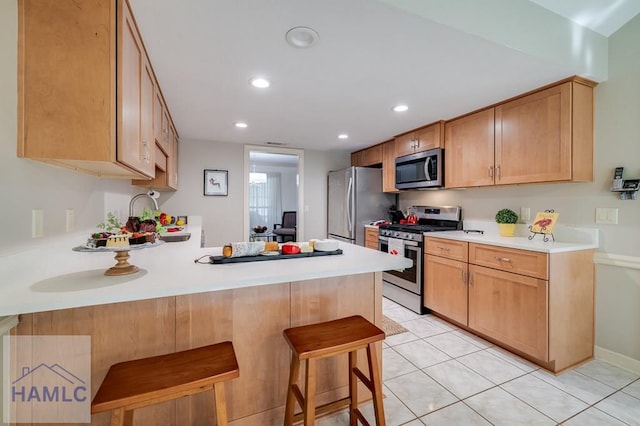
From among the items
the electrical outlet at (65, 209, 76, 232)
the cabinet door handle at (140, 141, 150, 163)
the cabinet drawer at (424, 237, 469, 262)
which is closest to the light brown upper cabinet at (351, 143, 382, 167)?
the cabinet drawer at (424, 237, 469, 262)

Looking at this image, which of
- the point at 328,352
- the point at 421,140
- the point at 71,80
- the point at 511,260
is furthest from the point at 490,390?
the point at 71,80

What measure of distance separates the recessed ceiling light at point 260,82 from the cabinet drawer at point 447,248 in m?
2.19

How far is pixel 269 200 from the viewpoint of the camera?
8.05 metres

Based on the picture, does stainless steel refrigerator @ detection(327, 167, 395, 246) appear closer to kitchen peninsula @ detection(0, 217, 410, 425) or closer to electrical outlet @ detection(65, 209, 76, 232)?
kitchen peninsula @ detection(0, 217, 410, 425)

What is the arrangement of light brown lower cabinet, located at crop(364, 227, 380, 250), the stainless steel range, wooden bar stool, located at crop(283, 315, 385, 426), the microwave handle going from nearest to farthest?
wooden bar stool, located at crop(283, 315, 385, 426) → the stainless steel range → the microwave handle → light brown lower cabinet, located at crop(364, 227, 380, 250)

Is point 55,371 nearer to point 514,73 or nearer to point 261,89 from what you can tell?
point 261,89

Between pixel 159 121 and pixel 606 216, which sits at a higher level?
pixel 159 121

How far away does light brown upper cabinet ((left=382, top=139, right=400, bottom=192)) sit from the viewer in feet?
12.7

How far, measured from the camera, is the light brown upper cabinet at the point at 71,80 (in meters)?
1.07

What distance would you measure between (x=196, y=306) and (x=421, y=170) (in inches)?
114

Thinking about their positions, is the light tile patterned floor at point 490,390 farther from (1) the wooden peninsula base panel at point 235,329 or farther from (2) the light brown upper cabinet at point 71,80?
(2) the light brown upper cabinet at point 71,80

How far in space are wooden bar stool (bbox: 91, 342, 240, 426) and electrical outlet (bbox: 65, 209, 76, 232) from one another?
96 cm

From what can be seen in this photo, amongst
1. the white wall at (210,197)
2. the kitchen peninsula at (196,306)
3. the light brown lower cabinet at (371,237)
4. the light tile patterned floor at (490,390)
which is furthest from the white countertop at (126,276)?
the white wall at (210,197)

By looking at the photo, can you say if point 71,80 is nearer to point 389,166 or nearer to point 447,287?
point 447,287
